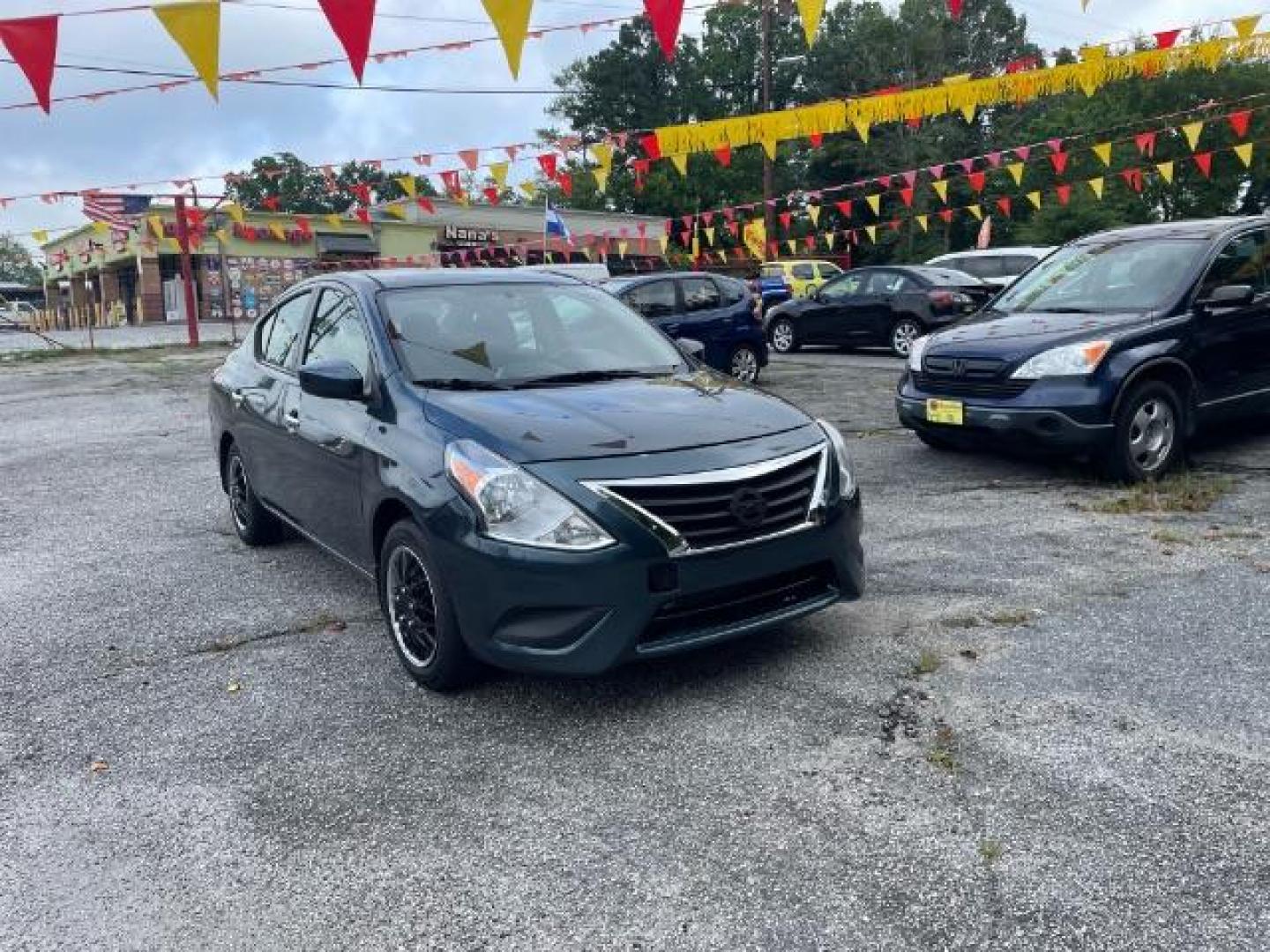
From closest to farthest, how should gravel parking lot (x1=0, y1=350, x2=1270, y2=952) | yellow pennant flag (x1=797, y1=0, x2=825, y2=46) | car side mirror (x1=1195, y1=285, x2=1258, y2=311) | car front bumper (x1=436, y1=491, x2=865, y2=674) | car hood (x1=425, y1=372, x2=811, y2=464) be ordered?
gravel parking lot (x1=0, y1=350, x2=1270, y2=952) → car front bumper (x1=436, y1=491, x2=865, y2=674) → car hood (x1=425, y1=372, x2=811, y2=464) → car side mirror (x1=1195, y1=285, x2=1258, y2=311) → yellow pennant flag (x1=797, y1=0, x2=825, y2=46)

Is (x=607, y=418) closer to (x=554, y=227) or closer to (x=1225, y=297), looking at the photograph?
(x=1225, y=297)

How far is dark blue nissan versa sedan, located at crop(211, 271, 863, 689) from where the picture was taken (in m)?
3.35

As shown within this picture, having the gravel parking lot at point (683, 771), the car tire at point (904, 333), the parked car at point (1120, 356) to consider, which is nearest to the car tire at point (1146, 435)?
the parked car at point (1120, 356)

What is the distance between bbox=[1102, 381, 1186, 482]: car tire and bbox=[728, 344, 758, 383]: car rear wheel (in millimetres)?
6800

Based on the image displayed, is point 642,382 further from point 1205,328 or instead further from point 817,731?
point 1205,328

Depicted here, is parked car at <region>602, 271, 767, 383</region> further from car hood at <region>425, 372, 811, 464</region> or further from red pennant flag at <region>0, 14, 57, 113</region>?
car hood at <region>425, 372, 811, 464</region>

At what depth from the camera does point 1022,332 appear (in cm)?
668

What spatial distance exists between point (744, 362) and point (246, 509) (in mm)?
8284

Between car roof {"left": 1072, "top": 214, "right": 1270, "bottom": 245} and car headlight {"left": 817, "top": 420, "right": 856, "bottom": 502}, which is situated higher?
car roof {"left": 1072, "top": 214, "right": 1270, "bottom": 245}

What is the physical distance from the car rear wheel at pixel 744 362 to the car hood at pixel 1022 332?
5827 millimetres

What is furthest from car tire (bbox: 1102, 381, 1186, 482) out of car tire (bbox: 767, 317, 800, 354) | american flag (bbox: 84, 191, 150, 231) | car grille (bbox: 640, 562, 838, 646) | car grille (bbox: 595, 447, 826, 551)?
american flag (bbox: 84, 191, 150, 231)

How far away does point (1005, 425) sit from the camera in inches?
253

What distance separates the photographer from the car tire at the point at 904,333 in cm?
1585

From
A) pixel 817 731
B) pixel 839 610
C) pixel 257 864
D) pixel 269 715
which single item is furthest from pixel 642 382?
pixel 257 864
